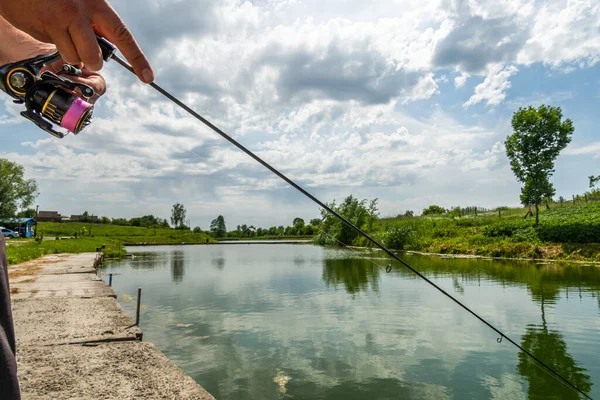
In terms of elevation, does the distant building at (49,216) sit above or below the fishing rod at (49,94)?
above

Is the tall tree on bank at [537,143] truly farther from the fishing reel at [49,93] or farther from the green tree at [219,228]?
the green tree at [219,228]

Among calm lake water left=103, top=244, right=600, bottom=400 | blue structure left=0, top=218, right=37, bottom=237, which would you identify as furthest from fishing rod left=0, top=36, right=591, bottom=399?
blue structure left=0, top=218, right=37, bottom=237

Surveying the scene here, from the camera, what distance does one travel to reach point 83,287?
40.0 feet

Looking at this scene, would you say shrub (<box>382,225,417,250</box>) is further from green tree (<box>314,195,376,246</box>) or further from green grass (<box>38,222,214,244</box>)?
green grass (<box>38,222,214,244</box>)

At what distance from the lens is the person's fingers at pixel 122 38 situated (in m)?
1.12

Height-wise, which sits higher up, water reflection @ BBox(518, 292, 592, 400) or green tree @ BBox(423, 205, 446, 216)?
green tree @ BBox(423, 205, 446, 216)

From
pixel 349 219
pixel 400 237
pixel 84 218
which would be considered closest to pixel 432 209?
pixel 349 219

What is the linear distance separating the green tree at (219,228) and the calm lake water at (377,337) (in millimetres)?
108003

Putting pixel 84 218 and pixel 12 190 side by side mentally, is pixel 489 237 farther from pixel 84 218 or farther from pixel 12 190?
pixel 84 218

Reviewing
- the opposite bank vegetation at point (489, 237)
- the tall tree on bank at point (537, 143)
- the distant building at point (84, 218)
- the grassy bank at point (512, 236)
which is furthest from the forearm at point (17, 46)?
the distant building at point (84, 218)

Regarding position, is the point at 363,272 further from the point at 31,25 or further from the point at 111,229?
the point at 111,229

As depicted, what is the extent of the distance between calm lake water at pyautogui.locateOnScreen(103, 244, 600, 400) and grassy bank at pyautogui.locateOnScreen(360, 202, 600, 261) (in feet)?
29.1

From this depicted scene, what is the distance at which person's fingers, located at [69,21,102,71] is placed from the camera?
1080 millimetres

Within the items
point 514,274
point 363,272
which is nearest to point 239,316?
point 363,272
